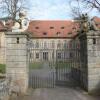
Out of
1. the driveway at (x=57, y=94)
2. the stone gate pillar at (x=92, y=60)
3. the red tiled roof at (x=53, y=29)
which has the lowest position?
the driveway at (x=57, y=94)

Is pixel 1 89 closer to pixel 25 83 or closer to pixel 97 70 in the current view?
pixel 25 83

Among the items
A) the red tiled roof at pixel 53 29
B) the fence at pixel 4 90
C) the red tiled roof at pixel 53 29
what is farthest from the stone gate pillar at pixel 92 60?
the red tiled roof at pixel 53 29

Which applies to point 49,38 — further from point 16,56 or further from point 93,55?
point 16,56

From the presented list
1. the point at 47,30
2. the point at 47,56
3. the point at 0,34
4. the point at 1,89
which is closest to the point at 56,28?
the point at 47,30

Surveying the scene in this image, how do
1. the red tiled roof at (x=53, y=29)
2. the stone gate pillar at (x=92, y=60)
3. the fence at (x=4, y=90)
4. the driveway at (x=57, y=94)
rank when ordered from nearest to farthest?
1. the fence at (x=4, y=90)
2. the driveway at (x=57, y=94)
3. the stone gate pillar at (x=92, y=60)
4. the red tiled roof at (x=53, y=29)

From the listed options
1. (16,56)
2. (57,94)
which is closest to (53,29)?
(16,56)

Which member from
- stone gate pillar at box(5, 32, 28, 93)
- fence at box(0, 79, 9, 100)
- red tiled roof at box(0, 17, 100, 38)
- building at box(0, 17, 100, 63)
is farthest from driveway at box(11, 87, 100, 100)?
red tiled roof at box(0, 17, 100, 38)

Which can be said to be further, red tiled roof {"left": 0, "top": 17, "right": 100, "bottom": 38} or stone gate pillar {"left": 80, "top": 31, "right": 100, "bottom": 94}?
red tiled roof {"left": 0, "top": 17, "right": 100, "bottom": 38}

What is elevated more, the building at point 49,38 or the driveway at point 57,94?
the building at point 49,38

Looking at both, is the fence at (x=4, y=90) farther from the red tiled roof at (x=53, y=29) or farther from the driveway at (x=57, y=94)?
the red tiled roof at (x=53, y=29)

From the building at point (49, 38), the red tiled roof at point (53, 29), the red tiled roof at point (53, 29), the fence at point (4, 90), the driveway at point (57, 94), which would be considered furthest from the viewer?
the red tiled roof at point (53, 29)

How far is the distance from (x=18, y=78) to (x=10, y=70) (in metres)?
0.53

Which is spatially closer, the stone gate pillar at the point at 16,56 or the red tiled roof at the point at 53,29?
the stone gate pillar at the point at 16,56

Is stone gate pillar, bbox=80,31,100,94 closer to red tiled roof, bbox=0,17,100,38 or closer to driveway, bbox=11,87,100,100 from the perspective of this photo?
driveway, bbox=11,87,100,100
